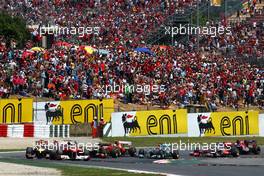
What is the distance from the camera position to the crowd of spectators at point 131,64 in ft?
154

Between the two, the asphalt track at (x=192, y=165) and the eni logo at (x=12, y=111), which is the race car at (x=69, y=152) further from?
the eni logo at (x=12, y=111)

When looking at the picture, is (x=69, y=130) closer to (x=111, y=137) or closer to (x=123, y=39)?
(x=111, y=137)

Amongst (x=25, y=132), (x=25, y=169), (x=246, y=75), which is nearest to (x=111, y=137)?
(x=25, y=132)

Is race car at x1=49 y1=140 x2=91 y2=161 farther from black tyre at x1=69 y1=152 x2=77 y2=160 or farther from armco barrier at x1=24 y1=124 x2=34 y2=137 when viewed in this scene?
armco barrier at x1=24 y1=124 x2=34 y2=137

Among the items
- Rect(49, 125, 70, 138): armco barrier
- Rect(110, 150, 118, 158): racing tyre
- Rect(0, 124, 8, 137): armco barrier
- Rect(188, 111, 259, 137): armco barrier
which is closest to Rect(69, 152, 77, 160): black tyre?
Rect(110, 150, 118, 158): racing tyre

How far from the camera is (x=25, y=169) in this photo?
26.0 m

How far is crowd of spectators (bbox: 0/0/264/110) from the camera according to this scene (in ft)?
154

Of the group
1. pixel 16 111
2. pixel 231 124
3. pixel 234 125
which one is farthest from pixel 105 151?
pixel 234 125

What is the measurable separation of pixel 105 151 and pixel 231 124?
48.3 feet

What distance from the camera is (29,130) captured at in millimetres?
43156

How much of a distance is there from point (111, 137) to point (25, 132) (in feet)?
13.3

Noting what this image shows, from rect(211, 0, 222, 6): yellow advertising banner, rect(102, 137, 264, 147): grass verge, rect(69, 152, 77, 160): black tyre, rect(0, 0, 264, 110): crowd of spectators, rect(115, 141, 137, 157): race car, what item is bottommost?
rect(69, 152, 77, 160): black tyre

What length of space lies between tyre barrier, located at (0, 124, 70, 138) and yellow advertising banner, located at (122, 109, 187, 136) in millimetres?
3653

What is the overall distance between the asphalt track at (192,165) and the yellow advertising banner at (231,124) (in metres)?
12.1
